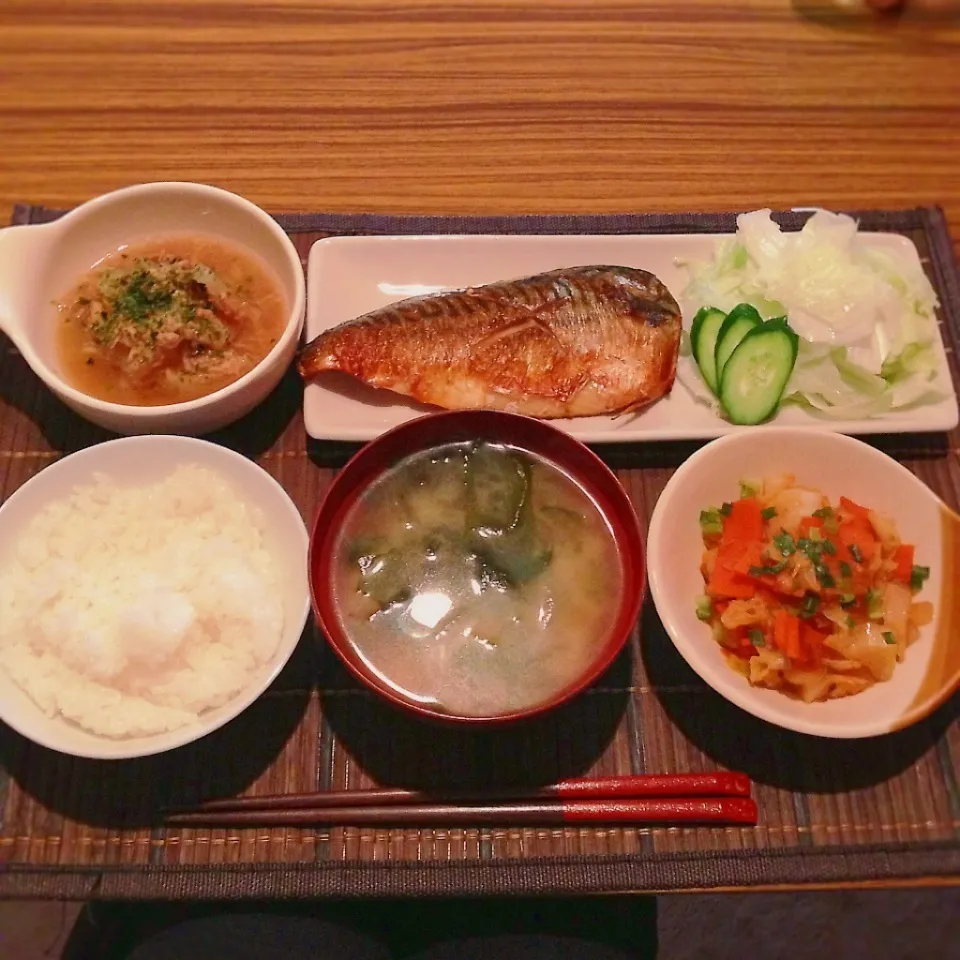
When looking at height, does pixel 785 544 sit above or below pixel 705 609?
above

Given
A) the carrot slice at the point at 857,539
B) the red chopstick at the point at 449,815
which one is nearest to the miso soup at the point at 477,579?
the red chopstick at the point at 449,815

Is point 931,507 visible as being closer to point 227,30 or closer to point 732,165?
point 732,165

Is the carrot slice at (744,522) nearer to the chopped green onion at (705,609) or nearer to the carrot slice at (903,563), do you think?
the chopped green onion at (705,609)

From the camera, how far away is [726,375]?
6.36ft

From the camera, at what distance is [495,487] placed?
159cm

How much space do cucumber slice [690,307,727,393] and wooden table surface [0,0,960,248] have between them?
17.3 inches

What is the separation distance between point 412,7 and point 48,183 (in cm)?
124

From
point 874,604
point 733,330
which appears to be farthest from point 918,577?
point 733,330

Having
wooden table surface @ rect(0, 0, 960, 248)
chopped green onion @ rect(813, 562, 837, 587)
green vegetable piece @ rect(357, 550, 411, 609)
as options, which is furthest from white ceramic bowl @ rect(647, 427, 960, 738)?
wooden table surface @ rect(0, 0, 960, 248)

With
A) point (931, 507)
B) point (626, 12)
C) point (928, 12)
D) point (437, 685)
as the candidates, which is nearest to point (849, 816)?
point (931, 507)

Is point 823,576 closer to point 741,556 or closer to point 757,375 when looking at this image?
point 741,556

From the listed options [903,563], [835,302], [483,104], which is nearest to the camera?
[903,563]

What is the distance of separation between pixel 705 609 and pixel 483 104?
166cm

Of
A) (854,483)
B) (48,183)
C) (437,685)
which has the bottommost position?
(437,685)
